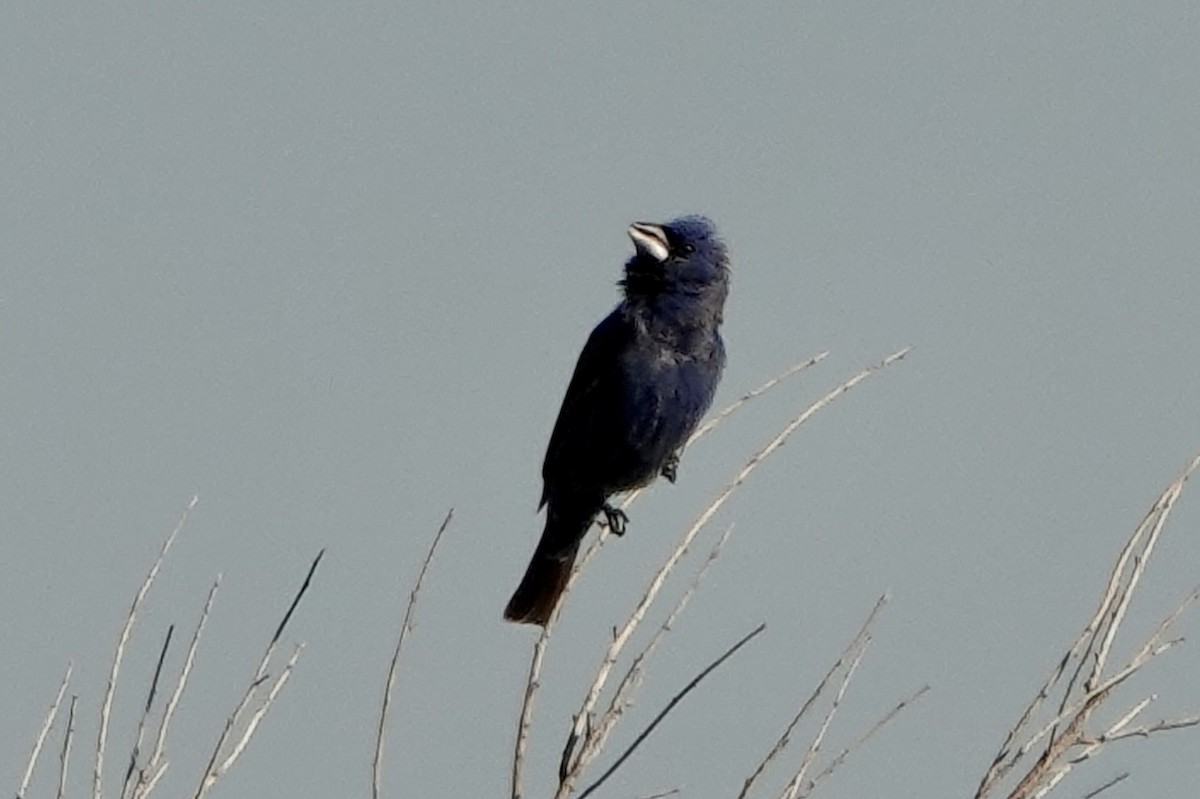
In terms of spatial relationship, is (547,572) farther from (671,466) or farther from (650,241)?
(650,241)

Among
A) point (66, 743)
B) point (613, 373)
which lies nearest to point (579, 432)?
point (613, 373)

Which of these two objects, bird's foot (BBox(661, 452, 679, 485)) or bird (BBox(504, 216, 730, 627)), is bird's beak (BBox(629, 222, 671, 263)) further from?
bird's foot (BBox(661, 452, 679, 485))

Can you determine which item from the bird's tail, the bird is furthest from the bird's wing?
the bird's tail

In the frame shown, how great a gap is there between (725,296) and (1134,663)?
4.26 metres

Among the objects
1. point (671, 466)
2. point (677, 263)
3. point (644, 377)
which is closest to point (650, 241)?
point (677, 263)

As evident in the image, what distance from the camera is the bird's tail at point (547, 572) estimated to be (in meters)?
9.38

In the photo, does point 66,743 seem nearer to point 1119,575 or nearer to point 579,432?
point 1119,575

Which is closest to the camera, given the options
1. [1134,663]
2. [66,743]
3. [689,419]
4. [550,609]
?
[66,743]

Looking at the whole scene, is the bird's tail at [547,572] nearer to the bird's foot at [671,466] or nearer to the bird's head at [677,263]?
the bird's foot at [671,466]

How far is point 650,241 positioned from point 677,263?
0.13m

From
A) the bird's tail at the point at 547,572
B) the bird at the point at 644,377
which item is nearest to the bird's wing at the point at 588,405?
the bird at the point at 644,377

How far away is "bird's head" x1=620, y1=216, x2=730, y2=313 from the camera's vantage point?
8984 millimetres

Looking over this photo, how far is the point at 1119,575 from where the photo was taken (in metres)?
5.14

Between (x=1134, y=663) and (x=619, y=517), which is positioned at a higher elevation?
(x=619, y=517)
